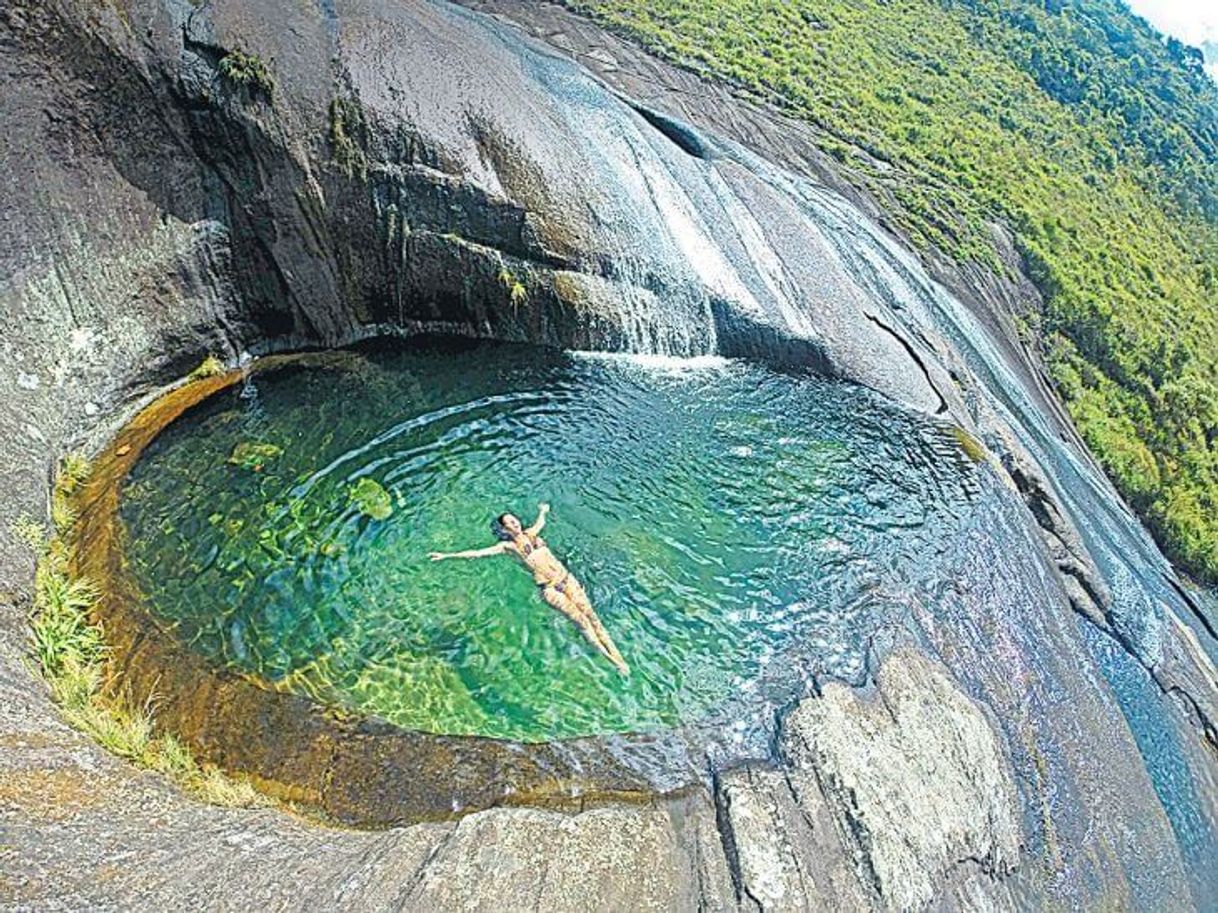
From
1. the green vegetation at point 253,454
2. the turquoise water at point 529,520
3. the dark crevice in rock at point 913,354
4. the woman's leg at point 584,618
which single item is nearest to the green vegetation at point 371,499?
the turquoise water at point 529,520

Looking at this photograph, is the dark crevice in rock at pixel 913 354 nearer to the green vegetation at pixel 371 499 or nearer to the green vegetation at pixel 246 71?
the green vegetation at pixel 371 499

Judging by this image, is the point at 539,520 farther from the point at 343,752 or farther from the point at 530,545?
the point at 343,752

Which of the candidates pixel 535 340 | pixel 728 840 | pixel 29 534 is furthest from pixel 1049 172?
pixel 29 534

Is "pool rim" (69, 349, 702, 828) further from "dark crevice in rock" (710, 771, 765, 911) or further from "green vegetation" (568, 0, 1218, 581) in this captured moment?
"green vegetation" (568, 0, 1218, 581)

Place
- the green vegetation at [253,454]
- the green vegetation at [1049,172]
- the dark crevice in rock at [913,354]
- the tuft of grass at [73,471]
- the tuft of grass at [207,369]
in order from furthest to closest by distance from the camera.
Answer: the green vegetation at [1049,172] < the dark crevice in rock at [913,354] < the tuft of grass at [207,369] < the green vegetation at [253,454] < the tuft of grass at [73,471]

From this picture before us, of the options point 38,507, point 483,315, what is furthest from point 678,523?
point 38,507

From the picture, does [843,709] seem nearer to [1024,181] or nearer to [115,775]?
[115,775]
